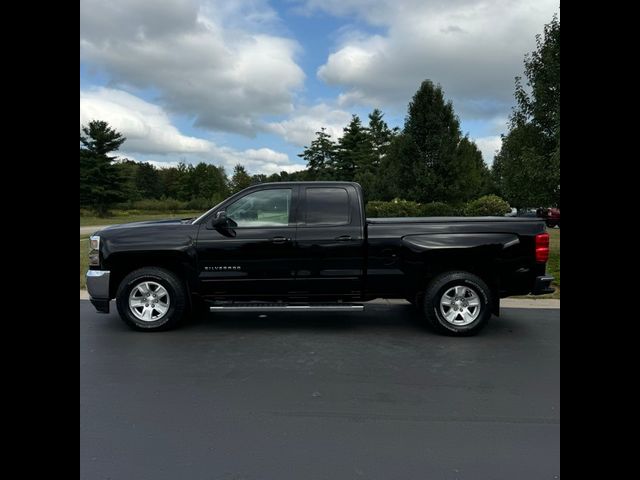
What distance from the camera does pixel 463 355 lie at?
5152mm

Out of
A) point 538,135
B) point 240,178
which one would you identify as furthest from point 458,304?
point 240,178

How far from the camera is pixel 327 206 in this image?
6230mm

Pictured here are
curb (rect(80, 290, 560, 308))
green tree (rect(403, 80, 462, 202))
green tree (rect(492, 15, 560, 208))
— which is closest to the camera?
curb (rect(80, 290, 560, 308))

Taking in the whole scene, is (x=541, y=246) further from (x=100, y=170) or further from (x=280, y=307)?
(x=100, y=170)

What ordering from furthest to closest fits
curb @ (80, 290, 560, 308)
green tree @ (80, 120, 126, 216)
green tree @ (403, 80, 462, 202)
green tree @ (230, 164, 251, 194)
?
green tree @ (230, 164, 251, 194) → green tree @ (80, 120, 126, 216) → green tree @ (403, 80, 462, 202) → curb @ (80, 290, 560, 308)

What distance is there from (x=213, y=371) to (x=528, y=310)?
5220 mm

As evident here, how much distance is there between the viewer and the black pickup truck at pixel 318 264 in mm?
5965

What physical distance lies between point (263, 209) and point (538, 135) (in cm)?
830

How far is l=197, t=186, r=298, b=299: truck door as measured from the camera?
237 inches

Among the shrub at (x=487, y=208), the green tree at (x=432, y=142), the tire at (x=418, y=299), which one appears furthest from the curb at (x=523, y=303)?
the green tree at (x=432, y=142)

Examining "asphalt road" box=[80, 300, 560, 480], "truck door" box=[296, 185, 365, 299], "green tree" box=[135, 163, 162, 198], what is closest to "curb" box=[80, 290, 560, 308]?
"asphalt road" box=[80, 300, 560, 480]

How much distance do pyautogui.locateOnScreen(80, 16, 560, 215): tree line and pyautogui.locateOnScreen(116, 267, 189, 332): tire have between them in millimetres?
3130

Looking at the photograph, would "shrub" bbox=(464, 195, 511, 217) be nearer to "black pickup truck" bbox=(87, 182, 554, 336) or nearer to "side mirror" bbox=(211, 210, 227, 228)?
"black pickup truck" bbox=(87, 182, 554, 336)
